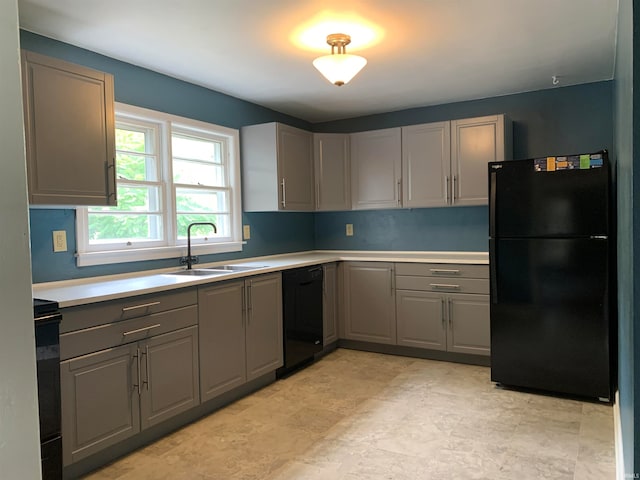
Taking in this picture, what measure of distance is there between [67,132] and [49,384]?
1280 mm

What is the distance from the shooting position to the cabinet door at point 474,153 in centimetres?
400

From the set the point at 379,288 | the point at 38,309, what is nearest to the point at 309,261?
the point at 379,288

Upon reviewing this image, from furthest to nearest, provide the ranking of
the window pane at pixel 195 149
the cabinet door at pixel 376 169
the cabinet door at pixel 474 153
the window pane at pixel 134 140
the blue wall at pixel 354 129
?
the cabinet door at pixel 376 169 < the cabinet door at pixel 474 153 < the window pane at pixel 195 149 < the window pane at pixel 134 140 < the blue wall at pixel 354 129

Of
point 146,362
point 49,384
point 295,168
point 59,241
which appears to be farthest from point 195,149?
point 49,384

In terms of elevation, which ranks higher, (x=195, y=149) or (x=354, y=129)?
Answer: (x=354, y=129)

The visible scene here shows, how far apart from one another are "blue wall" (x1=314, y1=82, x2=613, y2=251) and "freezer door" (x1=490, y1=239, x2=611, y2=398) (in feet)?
3.62

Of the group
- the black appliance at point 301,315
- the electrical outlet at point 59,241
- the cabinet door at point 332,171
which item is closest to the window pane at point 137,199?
the electrical outlet at point 59,241

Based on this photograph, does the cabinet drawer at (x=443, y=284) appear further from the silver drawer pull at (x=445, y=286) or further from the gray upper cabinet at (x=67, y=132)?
the gray upper cabinet at (x=67, y=132)

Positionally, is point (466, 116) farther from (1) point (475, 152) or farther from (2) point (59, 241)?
(2) point (59, 241)

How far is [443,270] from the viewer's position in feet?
13.2

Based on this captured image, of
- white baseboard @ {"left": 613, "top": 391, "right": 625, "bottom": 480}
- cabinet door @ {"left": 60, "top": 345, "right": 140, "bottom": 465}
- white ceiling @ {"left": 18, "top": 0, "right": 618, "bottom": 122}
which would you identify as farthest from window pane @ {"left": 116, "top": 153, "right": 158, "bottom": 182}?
white baseboard @ {"left": 613, "top": 391, "right": 625, "bottom": 480}

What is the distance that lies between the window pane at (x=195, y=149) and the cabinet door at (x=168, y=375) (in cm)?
153

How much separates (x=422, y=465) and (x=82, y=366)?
1.75 metres

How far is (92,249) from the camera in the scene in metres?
2.97
